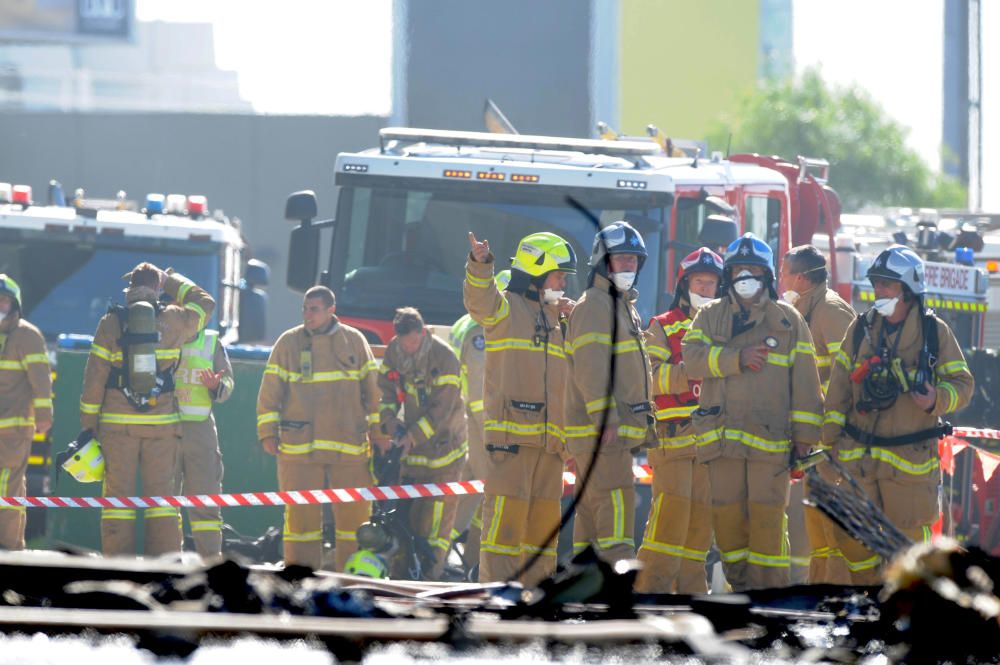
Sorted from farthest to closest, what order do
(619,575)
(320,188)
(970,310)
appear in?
(320,188) → (970,310) → (619,575)

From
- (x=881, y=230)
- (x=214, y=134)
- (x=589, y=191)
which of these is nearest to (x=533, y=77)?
(x=881, y=230)

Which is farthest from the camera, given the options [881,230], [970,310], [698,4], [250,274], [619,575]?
[698,4]

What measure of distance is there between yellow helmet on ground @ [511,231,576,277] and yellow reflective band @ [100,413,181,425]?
9.60 ft

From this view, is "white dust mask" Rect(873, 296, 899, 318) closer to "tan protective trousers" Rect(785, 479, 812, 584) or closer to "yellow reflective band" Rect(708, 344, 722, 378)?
"yellow reflective band" Rect(708, 344, 722, 378)

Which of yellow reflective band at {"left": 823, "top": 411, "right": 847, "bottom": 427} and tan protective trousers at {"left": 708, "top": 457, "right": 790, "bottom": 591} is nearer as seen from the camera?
tan protective trousers at {"left": 708, "top": 457, "right": 790, "bottom": 591}

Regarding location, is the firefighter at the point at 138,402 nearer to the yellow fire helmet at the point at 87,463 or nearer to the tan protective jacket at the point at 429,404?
the yellow fire helmet at the point at 87,463

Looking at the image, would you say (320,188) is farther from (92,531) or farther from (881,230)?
(92,531)

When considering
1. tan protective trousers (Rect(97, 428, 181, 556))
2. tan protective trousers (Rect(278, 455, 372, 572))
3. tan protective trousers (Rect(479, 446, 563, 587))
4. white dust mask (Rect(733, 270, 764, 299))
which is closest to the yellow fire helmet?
tan protective trousers (Rect(97, 428, 181, 556))

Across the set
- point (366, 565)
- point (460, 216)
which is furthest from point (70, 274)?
point (366, 565)

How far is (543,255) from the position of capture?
8711 mm

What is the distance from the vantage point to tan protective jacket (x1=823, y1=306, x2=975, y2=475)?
27.2 ft

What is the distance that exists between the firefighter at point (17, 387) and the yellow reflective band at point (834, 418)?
4.95m

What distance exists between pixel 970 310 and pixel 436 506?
7.04 metres

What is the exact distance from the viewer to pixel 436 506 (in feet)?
34.4
